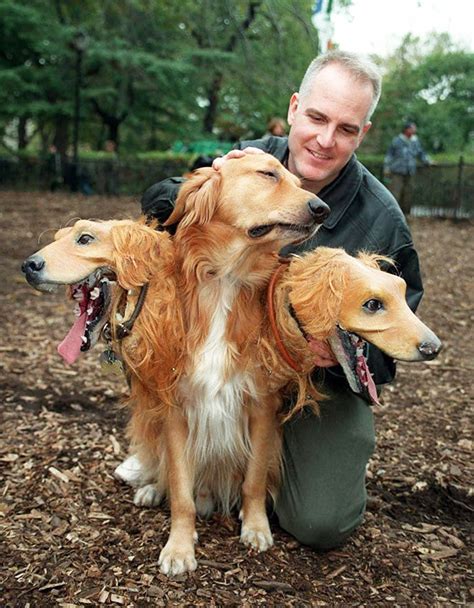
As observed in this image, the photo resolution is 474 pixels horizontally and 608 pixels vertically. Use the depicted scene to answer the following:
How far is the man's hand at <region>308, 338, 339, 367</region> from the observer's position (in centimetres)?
247

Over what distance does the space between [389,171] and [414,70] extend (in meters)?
18.6

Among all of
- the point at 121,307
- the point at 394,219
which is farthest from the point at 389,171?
the point at 121,307

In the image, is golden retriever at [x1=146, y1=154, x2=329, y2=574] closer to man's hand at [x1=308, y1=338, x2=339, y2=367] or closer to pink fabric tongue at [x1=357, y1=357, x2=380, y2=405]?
man's hand at [x1=308, y1=338, x2=339, y2=367]

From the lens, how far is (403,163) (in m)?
15.4

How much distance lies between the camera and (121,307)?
2.53 m

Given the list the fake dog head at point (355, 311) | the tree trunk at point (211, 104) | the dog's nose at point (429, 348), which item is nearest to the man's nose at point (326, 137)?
the fake dog head at point (355, 311)

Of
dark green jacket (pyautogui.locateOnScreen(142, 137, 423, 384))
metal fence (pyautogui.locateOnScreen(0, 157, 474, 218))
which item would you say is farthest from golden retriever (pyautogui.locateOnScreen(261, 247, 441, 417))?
metal fence (pyautogui.locateOnScreen(0, 157, 474, 218))

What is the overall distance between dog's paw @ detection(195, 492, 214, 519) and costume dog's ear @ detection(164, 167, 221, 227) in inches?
52.4

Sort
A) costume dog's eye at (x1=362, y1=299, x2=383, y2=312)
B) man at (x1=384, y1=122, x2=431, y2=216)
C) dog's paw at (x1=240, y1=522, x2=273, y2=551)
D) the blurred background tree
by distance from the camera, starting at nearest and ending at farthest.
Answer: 1. costume dog's eye at (x1=362, y1=299, x2=383, y2=312)
2. dog's paw at (x1=240, y1=522, x2=273, y2=551)
3. man at (x1=384, y1=122, x2=431, y2=216)
4. the blurred background tree

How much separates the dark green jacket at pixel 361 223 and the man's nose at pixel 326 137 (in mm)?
250

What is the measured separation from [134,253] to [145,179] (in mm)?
16132

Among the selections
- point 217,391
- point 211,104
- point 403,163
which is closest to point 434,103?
point 211,104

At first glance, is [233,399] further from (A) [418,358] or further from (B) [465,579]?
(B) [465,579]

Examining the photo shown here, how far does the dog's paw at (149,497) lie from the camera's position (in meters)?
3.21
